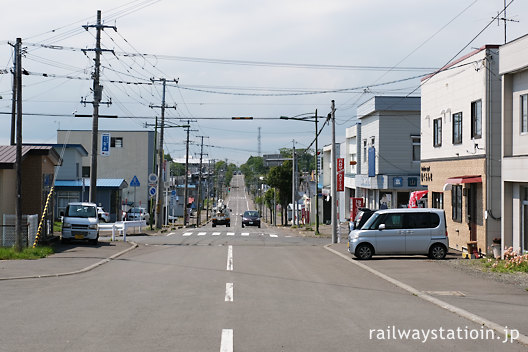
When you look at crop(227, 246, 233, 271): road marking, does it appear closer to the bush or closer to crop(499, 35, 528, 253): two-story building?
the bush

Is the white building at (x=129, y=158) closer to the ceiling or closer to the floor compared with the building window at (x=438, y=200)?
closer to the ceiling

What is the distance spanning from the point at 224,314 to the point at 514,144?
594 inches

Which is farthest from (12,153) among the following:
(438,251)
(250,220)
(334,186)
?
(250,220)

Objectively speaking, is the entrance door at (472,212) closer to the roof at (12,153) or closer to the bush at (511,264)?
the bush at (511,264)

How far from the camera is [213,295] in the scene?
1414 centimetres

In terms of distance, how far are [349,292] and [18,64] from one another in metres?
14.8

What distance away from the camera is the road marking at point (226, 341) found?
868cm

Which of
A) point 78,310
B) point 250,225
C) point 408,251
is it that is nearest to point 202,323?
point 78,310

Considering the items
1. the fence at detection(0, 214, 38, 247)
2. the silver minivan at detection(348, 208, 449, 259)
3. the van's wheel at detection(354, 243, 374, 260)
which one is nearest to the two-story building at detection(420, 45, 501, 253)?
the silver minivan at detection(348, 208, 449, 259)

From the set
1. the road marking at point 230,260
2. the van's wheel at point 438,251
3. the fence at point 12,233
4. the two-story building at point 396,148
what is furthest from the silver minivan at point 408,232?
the two-story building at point 396,148

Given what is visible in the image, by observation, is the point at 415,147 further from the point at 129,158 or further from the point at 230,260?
the point at 129,158

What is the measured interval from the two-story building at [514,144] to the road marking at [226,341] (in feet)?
49.4

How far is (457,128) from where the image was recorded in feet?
93.7

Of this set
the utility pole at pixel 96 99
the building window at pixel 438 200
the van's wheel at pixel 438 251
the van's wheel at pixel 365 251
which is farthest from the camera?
the utility pole at pixel 96 99
